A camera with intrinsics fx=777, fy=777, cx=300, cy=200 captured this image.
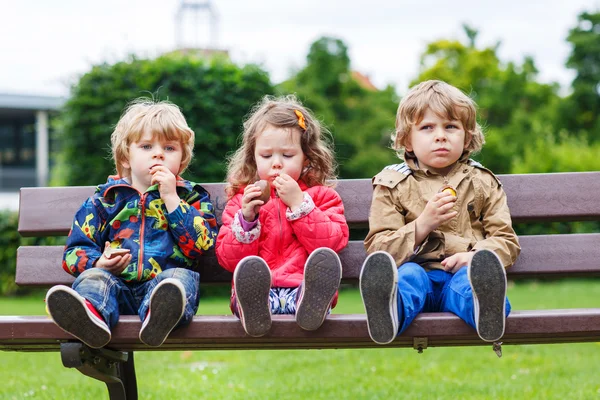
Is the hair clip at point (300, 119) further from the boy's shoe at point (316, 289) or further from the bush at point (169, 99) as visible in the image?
the bush at point (169, 99)

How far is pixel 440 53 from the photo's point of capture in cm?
3497

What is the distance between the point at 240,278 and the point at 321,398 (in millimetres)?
1749

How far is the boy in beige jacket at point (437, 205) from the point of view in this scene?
283 cm

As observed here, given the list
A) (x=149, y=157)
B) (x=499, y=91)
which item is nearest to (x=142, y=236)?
(x=149, y=157)

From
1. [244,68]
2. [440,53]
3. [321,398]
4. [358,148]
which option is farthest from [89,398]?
[440,53]

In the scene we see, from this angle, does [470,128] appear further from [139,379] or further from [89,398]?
[139,379]

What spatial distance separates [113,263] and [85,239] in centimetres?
24

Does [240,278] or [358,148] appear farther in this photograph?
[358,148]

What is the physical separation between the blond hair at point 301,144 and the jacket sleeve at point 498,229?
653mm

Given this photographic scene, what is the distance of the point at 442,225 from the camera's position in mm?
3053

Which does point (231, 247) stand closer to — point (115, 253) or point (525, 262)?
point (115, 253)

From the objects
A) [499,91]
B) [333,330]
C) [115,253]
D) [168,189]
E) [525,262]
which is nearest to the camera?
[333,330]

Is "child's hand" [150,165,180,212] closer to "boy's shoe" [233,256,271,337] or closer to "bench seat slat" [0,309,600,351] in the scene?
"bench seat slat" [0,309,600,351]

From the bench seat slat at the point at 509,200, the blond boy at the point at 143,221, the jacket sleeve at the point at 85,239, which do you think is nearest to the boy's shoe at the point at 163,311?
the blond boy at the point at 143,221
